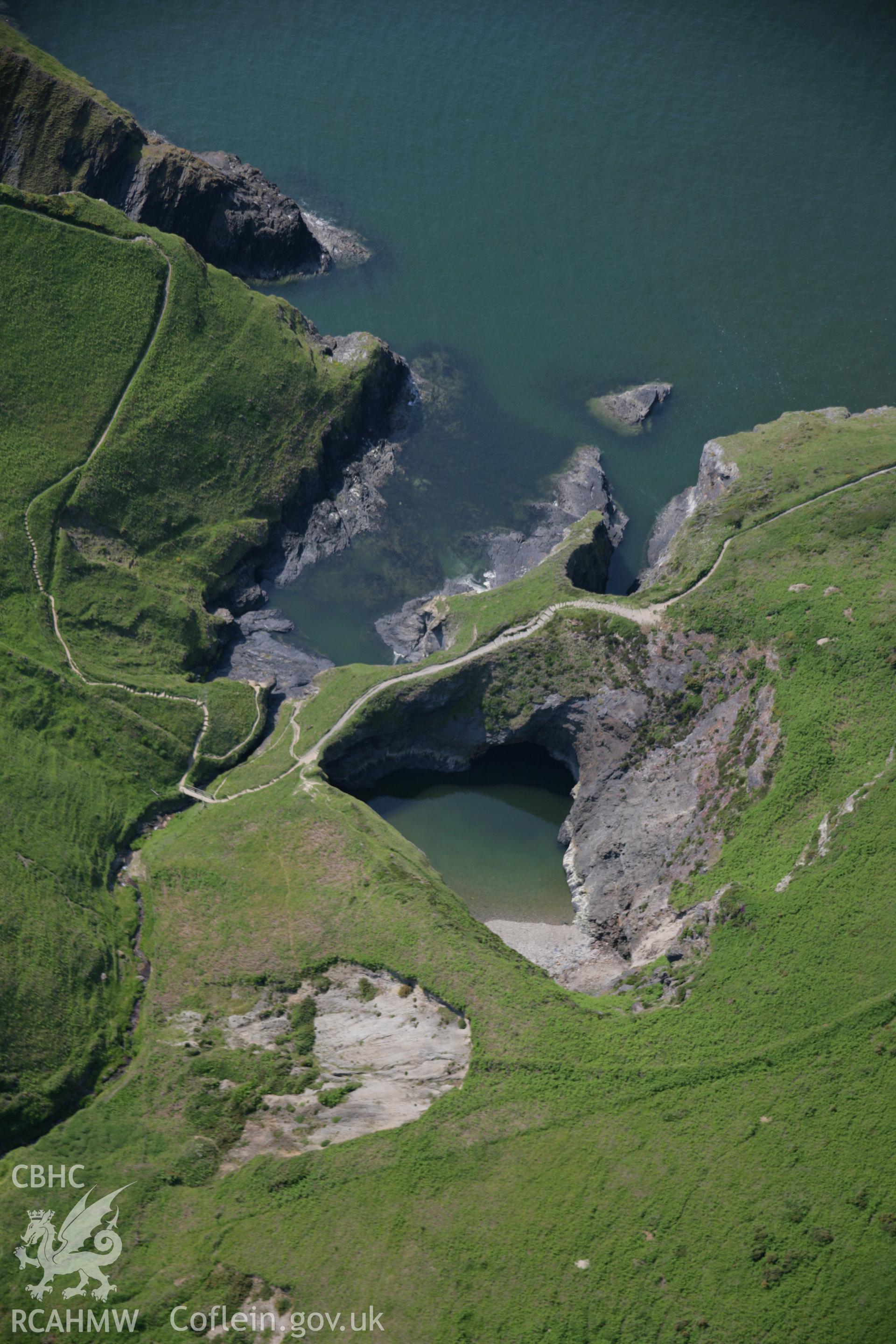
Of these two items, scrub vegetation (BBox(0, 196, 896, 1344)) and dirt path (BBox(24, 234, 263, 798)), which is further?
dirt path (BBox(24, 234, 263, 798))

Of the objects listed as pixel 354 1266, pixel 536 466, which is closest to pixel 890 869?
pixel 354 1266

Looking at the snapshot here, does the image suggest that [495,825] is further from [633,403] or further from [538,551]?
[633,403]

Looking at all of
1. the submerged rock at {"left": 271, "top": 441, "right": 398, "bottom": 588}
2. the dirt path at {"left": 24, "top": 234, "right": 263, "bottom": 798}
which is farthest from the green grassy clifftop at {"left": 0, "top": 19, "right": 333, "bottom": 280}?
the dirt path at {"left": 24, "top": 234, "right": 263, "bottom": 798}

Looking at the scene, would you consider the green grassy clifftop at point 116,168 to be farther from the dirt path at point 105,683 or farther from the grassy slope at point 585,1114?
the grassy slope at point 585,1114

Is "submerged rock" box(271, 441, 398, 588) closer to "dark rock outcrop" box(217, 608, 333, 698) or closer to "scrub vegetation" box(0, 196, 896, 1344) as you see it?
"scrub vegetation" box(0, 196, 896, 1344)

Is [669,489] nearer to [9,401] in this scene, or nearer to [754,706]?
[754,706]

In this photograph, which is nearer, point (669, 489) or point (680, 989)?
point (680, 989)
